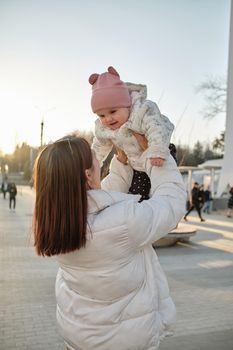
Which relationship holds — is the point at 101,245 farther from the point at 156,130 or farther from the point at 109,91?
the point at 109,91

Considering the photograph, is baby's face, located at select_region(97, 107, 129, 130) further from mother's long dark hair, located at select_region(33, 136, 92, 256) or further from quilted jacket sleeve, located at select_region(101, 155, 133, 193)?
mother's long dark hair, located at select_region(33, 136, 92, 256)

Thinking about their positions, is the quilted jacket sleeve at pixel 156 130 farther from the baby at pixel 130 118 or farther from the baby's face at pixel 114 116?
the baby's face at pixel 114 116

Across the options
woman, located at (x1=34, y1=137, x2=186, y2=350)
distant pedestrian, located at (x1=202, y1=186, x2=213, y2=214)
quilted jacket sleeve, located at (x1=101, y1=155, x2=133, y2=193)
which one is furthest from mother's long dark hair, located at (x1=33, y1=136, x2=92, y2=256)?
distant pedestrian, located at (x1=202, y1=186, x2=213, y2=214)

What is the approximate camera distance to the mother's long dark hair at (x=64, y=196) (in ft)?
4.92

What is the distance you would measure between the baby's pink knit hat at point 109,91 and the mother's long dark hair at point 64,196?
483 mm

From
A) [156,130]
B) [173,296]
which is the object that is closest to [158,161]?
[156,130]

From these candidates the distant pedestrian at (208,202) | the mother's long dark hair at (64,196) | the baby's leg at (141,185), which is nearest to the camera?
the mother's long dark hair at (64,196)

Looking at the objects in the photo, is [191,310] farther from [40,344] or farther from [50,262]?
[50,262]

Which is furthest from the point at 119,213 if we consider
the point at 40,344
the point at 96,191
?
the point at 40,344

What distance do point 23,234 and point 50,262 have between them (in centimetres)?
431

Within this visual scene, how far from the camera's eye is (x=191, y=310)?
5.14 meters

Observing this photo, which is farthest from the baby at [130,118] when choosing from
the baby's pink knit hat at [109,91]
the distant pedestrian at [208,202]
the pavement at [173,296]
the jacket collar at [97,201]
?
the distant pedestrian at [208,202]

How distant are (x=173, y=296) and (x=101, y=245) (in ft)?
15.0

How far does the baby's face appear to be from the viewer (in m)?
2.02
